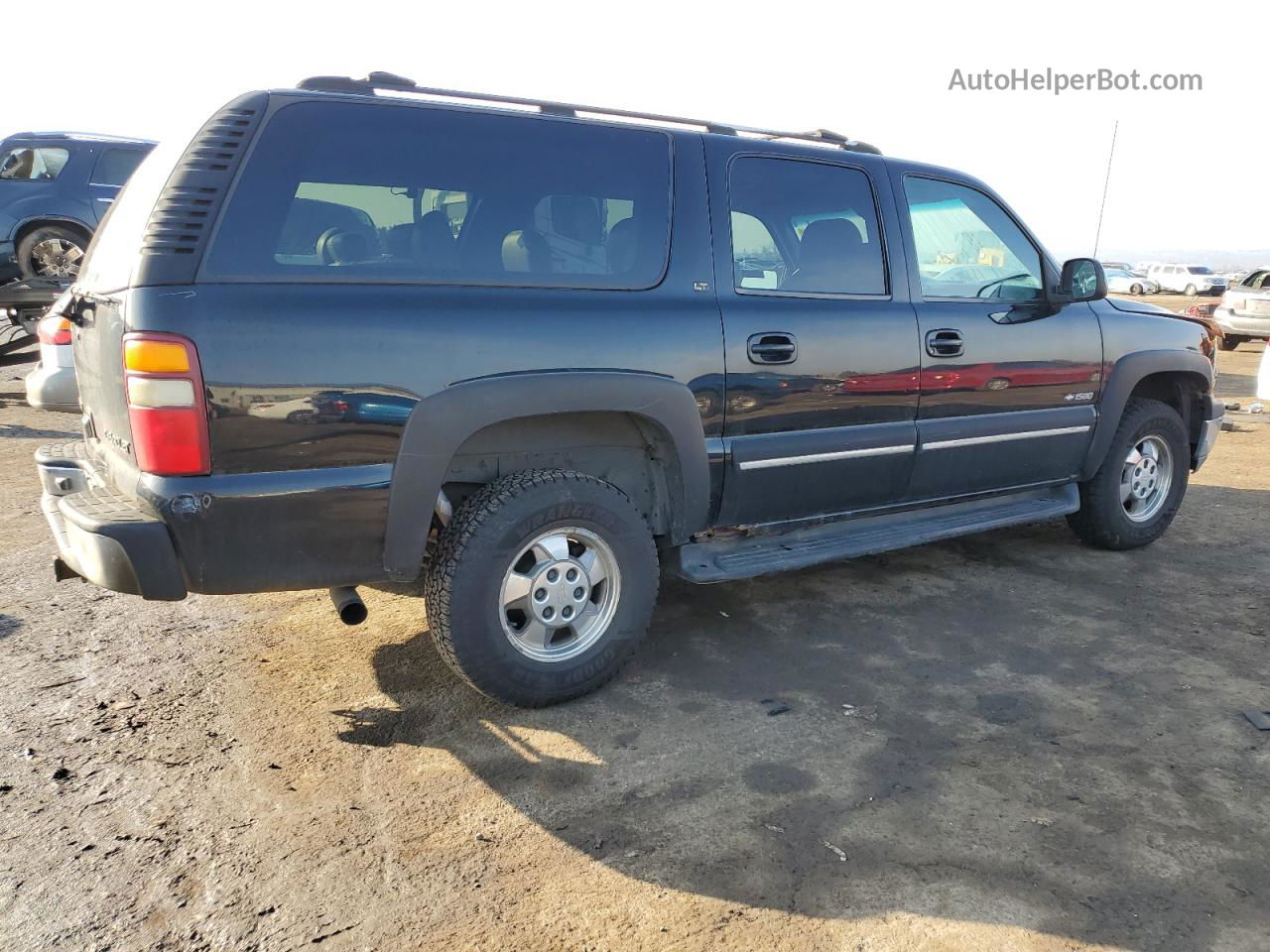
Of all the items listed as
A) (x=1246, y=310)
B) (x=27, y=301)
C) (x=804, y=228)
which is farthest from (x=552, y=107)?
(x=1246, y=310)

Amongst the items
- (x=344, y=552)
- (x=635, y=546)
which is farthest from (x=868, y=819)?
(x=344, y=552)

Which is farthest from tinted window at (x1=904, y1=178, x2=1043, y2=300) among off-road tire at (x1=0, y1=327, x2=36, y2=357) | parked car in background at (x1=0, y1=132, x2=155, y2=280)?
off-road tire at (x1=0, y1=327, x2=36, y2=357)

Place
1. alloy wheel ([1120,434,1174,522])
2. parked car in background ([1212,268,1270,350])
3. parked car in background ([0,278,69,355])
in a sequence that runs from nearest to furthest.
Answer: alloy wheel ([1120,434,1174,522]) → parked car in background ([0,278,69,355]) → parked car in background ([1212,268,1270,350])

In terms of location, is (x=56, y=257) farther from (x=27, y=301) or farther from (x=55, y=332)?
(x=55, y=332)

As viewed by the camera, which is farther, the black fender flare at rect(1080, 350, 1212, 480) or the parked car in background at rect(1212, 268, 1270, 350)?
the parked car in background at rect(1212, 268, 1270, 350)

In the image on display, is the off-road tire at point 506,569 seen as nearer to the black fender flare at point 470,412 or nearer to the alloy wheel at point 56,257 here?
the black fender flare at point 470,412

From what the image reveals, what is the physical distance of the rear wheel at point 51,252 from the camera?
1023 cm

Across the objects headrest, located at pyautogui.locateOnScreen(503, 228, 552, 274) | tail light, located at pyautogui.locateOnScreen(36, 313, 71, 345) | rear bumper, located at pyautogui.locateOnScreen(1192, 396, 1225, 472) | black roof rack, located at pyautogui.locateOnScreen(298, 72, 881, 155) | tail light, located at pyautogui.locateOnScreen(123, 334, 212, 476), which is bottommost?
rear bumper, located at pyautogui.locateOnScreen(1192, 396, 1225, 472)

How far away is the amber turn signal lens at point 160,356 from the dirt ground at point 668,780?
1.22 m

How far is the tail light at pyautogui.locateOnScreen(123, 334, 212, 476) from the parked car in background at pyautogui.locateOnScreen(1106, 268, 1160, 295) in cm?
Result: 5244

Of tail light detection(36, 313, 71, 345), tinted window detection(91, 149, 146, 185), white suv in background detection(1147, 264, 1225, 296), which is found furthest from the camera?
white suv in background detection(1147, 264, 1225, 296)

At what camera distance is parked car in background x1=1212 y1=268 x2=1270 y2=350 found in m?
15.7

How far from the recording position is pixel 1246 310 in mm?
15852

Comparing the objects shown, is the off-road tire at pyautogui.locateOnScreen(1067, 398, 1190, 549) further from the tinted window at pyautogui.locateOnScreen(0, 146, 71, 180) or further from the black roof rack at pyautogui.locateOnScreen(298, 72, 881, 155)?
the tinted window at pyautogui.locateOnScreen(0, 146, 71, 180)
